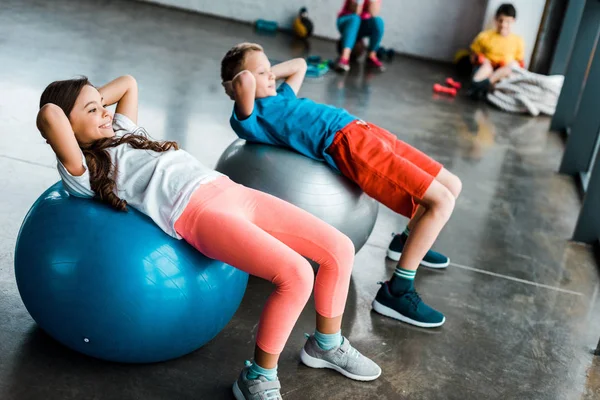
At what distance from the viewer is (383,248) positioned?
346cm

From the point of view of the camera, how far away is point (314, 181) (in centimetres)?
285

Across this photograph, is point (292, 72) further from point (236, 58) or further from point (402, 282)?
point (402, 282)

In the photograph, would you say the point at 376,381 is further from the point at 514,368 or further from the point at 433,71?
the point at 433,71

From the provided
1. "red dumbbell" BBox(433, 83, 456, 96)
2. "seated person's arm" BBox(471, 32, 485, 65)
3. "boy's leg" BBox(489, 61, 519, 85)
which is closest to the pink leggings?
"red dumbbell" BBox(433, 83, 456, 96)

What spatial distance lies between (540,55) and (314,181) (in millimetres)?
5039

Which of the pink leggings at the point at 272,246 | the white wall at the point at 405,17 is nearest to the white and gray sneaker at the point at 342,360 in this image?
the pink leggings at the point at 272,246

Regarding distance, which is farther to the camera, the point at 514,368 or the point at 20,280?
the point at 514,368

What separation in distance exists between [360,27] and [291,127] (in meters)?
4.44

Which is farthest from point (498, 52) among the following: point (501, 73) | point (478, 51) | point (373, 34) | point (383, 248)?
point (383, 248)

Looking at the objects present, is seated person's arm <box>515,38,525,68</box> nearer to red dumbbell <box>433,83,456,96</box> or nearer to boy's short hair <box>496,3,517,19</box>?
boy's short hair <box>496,3,517,19</box>

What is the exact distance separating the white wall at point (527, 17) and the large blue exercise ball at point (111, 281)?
5.71m

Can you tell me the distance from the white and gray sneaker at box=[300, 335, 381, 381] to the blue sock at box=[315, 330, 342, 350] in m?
0.01

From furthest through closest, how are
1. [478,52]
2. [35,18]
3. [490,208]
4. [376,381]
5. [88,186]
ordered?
[478,52], [35,18], [490,208], [376,381], [88,186]

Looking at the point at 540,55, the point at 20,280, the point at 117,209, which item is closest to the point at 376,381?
the point at 117,209
